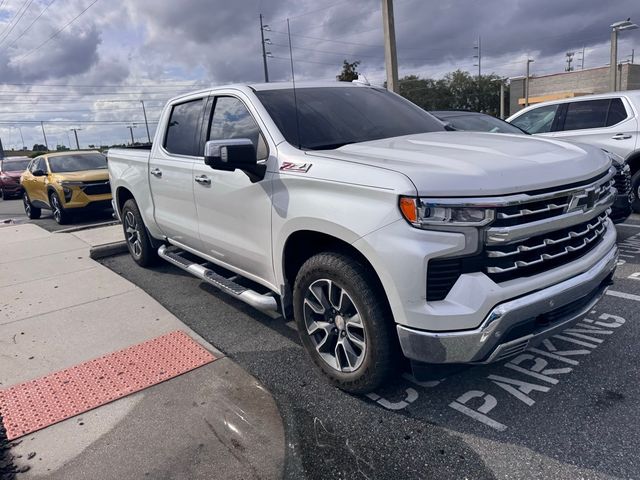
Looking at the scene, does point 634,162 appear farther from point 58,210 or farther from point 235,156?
point 58,210

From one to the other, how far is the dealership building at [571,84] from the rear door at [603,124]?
1314 inches

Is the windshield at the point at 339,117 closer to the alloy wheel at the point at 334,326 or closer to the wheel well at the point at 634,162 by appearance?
the alloy wheel at the point at 334,326

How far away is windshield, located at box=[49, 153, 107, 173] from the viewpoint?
39.1 ft

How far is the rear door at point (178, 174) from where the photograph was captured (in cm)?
452

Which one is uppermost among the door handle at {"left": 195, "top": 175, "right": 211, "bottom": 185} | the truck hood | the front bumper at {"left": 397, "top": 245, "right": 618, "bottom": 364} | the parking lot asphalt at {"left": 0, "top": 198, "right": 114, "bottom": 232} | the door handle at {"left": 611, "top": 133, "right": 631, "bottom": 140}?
the truck hood

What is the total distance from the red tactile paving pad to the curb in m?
3.62

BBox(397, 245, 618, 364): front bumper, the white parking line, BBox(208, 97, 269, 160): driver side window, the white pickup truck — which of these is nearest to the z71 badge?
the white pickup truck

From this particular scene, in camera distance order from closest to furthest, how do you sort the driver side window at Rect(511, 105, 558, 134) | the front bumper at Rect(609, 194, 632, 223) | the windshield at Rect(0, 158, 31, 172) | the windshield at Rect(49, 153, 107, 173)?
the front bumper at Rect(609, 194, 632, 223) < the driver side window at Rect(511, 105, 558, 134) < the windshield at Rect(49, 153, 107, 173) < the windshield at Rect(0, 158, 31, 172)

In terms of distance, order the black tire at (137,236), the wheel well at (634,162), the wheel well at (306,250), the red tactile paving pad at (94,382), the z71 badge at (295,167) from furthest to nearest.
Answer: the wheel well at (634,162), the black tire at (137,236), the red tactile paving pad at (94,382), the z71 badge at (295,167), the wheel well at (306,250)

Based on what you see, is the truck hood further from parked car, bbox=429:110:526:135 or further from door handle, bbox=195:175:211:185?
parked car, bbox=429:110:526:135

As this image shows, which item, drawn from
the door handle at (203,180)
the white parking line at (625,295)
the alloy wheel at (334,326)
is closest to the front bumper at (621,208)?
the white parking line at (625,295)

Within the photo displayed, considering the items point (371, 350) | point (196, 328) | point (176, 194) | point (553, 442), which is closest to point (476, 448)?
point (553, 442)

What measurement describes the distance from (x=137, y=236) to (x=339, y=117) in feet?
11.6

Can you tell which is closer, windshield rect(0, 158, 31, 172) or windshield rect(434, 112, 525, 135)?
windshield rect(434, 112, 525, 135)
